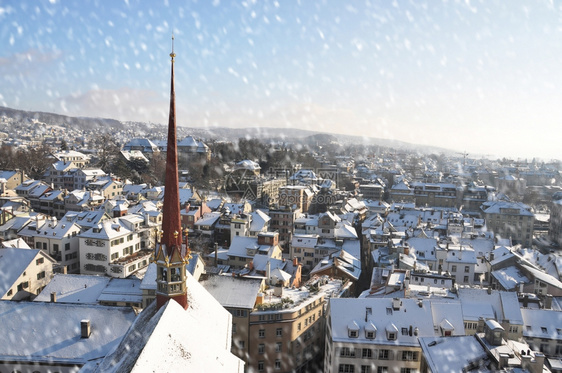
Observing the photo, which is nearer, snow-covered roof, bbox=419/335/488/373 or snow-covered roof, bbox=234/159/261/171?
snow-covered roof, bbox=419/335/488/373

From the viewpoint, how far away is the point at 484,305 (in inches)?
875

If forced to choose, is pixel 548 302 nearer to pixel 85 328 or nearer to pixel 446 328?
pixel 446 328

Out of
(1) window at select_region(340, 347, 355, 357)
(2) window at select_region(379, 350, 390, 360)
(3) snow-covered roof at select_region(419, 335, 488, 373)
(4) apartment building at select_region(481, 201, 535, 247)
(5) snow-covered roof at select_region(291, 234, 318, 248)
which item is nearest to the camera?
(3) snow-covered roof at select_region(419, 335, 488, 373)

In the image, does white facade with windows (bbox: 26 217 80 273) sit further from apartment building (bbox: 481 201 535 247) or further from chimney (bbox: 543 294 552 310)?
apartment building (bbox: 481 201 535 247)

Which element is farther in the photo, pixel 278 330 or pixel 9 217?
pixel 9 217

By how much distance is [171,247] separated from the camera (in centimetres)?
1238

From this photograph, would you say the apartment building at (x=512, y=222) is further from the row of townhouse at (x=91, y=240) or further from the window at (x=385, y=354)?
the row of townhouse at (x=91, y=240)

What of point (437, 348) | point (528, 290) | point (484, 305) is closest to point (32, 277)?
point (437, 348)

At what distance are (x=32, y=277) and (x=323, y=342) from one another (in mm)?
17610

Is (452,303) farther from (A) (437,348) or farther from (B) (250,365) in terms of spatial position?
(B) (250,365)

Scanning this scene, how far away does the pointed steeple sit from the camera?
1225 centimetres

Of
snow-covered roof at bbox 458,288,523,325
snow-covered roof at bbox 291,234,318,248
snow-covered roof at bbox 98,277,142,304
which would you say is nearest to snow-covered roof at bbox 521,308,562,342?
snow-covered roof at bbox 458,288,523,325

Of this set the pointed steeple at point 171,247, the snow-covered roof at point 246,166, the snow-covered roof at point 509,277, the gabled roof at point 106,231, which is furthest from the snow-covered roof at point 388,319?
the snow-covered roof at point 246,166

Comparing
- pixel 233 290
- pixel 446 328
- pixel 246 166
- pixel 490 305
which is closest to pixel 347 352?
pixel 446 328
